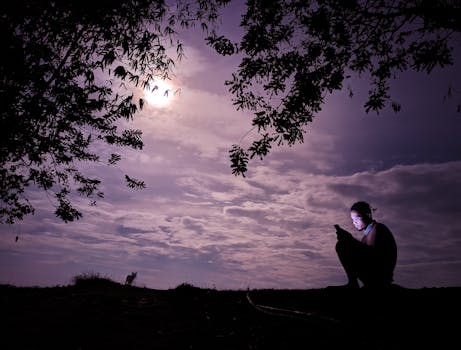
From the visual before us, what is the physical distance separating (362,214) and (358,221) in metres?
0.17

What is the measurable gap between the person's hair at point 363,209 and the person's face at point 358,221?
0.07 meters

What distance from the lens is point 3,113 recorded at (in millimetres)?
9938

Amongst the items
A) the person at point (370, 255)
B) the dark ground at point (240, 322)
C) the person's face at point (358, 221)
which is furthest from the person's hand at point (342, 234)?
the dark ground at point (240, 322)

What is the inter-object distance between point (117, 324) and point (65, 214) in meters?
9.44

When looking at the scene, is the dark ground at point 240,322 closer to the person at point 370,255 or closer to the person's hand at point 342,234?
Answer: the person at point 370,255

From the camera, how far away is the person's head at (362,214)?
6426mm

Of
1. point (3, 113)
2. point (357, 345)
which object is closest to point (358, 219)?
point (357, 345)

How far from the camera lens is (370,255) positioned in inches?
225

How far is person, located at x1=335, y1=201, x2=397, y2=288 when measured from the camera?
5652mm

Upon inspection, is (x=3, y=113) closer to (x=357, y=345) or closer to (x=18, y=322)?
(x=18, y=322)

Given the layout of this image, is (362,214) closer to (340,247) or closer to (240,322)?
(340,247)

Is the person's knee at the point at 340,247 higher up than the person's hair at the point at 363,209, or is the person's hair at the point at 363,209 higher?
the person's hair at the point at 363,209

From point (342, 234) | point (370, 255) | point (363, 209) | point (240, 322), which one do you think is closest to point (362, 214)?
point (363, 209)

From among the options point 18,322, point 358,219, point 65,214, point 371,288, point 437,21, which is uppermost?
point 437,21
